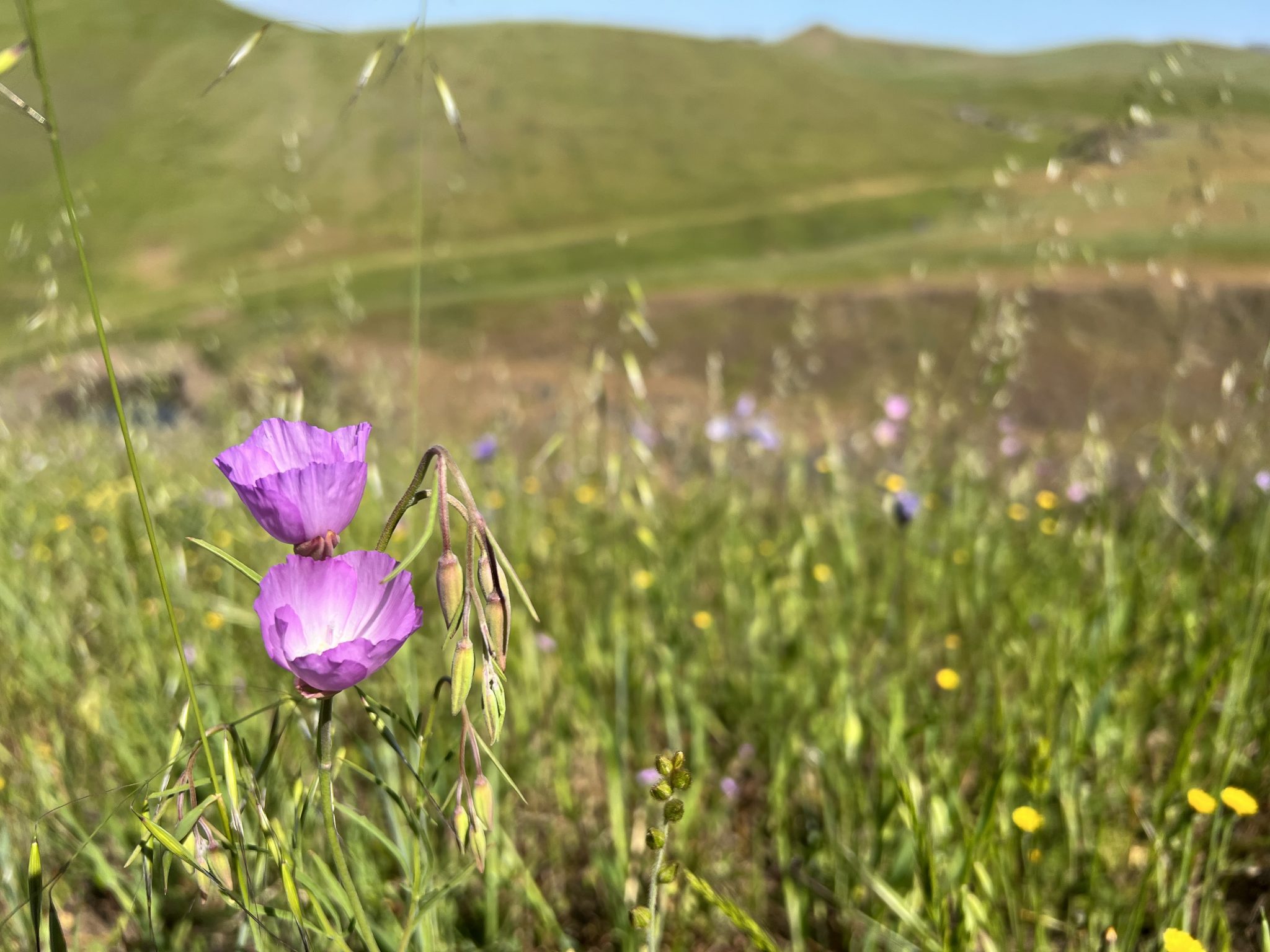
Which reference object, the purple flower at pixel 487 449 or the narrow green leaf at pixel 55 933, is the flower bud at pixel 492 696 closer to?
the narrow green leaf at pixel 55 933

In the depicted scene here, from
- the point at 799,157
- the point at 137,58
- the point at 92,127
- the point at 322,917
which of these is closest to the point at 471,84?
the point at 322,917

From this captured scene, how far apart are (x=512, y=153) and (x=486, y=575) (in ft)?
102

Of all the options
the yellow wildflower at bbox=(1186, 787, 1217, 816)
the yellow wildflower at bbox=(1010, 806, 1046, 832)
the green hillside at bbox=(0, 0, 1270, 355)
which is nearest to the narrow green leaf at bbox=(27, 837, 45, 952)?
the yellow wildflower at bbox=(1010, 806, 1046, 832)

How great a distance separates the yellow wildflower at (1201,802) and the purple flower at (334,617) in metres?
1.24

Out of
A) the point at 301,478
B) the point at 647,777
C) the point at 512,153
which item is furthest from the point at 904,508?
Answer: the point at 512,153

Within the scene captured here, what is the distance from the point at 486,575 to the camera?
734mm

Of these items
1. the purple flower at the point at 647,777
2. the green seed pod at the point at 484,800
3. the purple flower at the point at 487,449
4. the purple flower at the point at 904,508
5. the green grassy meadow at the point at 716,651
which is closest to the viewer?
the green seed pod at the point at 484,800

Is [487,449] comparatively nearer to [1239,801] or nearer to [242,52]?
[242,52]

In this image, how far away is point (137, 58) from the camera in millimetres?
36750

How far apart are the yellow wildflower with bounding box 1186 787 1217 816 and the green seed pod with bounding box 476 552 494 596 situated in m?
1.20

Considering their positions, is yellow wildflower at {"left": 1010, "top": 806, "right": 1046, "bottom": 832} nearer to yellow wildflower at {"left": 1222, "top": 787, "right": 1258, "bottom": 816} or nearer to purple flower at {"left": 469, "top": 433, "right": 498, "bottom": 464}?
yellow wildflower at {"left": 1222, "top": 787, "right": 1258, "bottom": 816}

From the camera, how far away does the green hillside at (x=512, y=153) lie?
23828mm

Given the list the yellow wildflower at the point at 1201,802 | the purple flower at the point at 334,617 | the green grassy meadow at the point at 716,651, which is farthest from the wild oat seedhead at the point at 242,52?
the yellow wildflower at the point at 1201,802

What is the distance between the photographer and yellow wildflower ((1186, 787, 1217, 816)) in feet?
4.37
